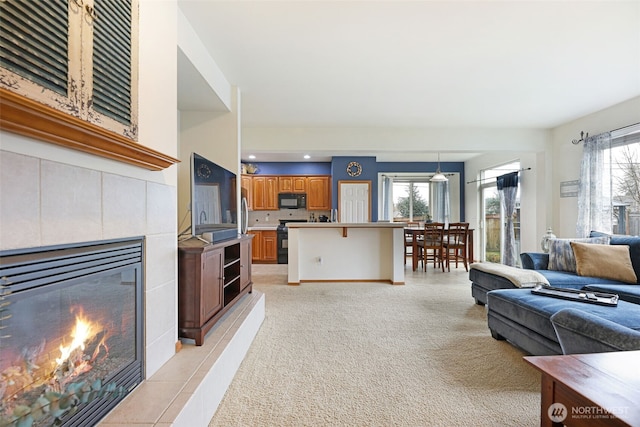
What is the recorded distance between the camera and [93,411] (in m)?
1.13

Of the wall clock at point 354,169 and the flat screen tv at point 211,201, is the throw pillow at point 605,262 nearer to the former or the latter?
the flat screen tv at point 211,201

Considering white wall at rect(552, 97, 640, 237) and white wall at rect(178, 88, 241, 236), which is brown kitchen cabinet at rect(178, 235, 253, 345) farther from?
white wall at rect(552, 97, 640, 237)

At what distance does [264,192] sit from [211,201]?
528 cm

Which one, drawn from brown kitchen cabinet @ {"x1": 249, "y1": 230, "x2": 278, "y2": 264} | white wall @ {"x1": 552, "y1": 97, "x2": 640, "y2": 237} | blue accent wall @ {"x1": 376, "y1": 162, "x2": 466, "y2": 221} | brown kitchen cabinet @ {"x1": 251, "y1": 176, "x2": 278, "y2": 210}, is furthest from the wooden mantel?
blue accent wall @ {"x1": 376, "y1": 162, "x2": 466, "y2": 221}

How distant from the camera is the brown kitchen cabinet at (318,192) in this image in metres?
7.58

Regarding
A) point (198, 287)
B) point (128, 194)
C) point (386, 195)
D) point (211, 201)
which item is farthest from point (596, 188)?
point (128, 194)

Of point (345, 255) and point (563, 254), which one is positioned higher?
point (563, 254)

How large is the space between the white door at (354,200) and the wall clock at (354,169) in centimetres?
24

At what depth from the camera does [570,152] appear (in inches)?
182

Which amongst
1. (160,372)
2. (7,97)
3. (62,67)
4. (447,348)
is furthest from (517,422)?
(62,67)

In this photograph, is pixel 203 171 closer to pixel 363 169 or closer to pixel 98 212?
pixel 98 212

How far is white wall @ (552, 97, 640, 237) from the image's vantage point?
3.89 m

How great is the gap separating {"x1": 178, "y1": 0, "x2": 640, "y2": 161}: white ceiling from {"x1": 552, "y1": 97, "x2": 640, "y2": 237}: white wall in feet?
0.80

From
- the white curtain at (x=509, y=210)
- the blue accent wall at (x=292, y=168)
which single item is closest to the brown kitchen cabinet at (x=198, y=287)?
the blue accent wall at (x=292, y=168)
